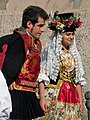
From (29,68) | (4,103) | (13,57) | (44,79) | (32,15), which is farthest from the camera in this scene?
(44,79)

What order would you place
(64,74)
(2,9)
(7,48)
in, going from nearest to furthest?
(7,48), (64,74), (2,9)

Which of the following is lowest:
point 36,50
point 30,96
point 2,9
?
point 30,96

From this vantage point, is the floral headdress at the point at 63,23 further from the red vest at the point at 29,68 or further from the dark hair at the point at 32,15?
the red vest at the point at 29,68

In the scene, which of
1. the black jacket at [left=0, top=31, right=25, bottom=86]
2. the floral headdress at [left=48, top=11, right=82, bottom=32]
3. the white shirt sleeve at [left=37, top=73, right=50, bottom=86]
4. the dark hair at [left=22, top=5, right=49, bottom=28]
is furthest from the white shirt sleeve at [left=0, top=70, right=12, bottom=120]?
the floral headdress at [left=48, top=11, right=82, bottom=32]

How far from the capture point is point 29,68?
16.4 ft

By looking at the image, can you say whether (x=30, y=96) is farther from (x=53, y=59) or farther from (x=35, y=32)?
(x=53, y=59)

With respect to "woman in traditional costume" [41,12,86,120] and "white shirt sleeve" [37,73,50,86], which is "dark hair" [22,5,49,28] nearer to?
"woman in traditional costume" [41,12,86,120]

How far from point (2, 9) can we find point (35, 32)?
2778 mm

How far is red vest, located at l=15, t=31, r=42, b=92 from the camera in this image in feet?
16.2

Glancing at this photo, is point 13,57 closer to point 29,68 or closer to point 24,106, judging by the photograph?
point 29,68

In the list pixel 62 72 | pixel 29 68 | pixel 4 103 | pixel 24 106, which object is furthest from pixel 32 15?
pixel 4 103

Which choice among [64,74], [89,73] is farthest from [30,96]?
[89,73]

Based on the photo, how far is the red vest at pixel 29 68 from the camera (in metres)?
4.93

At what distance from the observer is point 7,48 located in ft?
15.6
